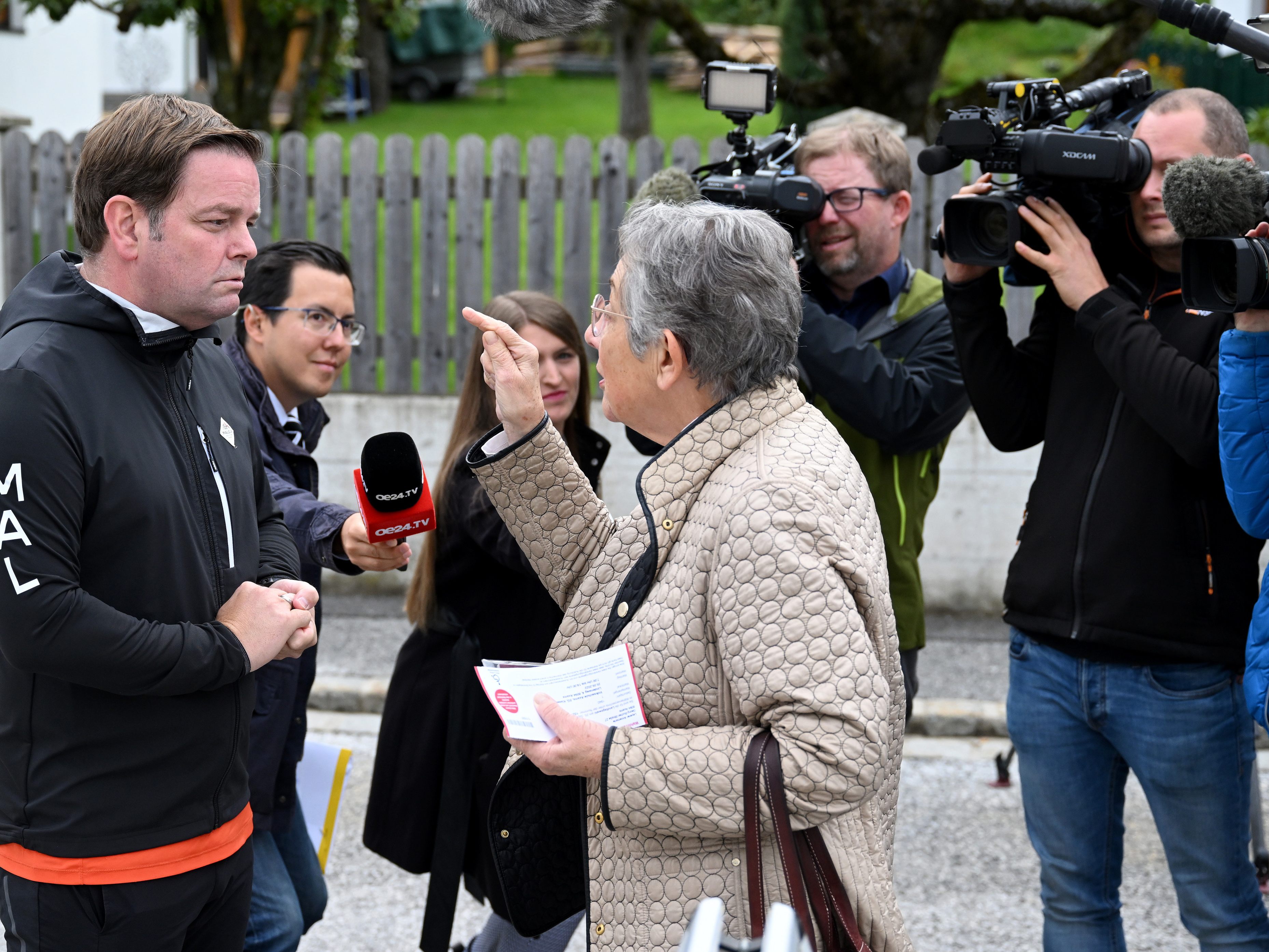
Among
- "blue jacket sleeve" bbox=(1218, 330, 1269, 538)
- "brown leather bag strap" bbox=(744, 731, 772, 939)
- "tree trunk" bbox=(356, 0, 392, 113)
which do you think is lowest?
"brown leather bag strap" bbox=(744, 731, 772, 939)

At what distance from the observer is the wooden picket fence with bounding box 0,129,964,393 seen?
6.88 metres

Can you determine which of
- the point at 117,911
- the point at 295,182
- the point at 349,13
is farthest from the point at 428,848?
the point at 349,13

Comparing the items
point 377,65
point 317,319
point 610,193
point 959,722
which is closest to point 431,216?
point 610,193

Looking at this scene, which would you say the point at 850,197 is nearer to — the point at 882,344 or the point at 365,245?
the point at 882,344

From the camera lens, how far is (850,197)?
3467mm

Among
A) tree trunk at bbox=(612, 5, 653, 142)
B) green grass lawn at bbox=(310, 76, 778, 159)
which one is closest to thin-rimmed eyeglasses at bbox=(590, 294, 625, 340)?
tree trunk at bbox=(612, 5, 653, 142)

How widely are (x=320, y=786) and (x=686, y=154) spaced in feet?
14.9

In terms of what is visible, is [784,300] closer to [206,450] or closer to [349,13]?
[206,450]

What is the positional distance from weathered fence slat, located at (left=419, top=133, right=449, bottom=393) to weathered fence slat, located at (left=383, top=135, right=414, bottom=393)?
0.06m

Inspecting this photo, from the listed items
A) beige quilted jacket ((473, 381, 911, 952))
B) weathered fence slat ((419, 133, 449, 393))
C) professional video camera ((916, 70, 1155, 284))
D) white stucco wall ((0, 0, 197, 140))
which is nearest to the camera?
beige quilted jacket ((473, 381, 911, 952))

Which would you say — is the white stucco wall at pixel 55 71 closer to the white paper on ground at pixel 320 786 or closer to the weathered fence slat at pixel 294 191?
the weathered fence slat at pixel 294 191

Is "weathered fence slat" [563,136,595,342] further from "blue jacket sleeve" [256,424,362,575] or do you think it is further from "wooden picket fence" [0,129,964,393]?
"blue jacket sleeve" [256,424,362,575]

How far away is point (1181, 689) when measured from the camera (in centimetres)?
265

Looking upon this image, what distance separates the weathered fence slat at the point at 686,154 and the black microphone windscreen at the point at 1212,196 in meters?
4.56
